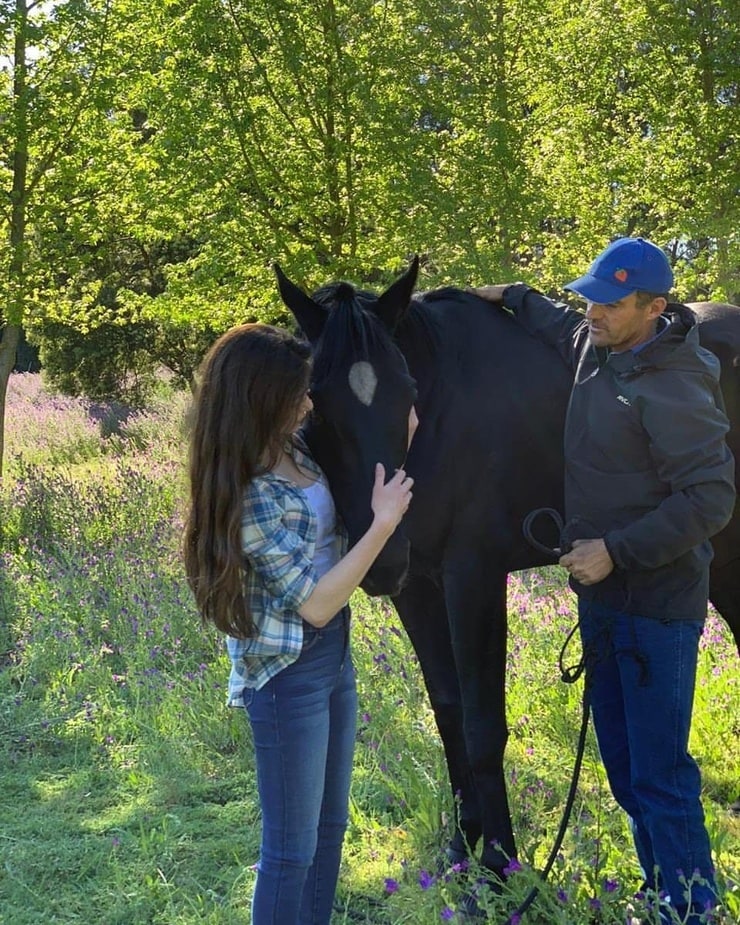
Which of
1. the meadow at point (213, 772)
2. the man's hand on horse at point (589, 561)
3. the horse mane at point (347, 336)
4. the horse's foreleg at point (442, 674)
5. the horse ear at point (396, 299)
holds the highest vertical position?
the horse ear at point (396, 299)

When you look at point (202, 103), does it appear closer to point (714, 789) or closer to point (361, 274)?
point (361, 274)

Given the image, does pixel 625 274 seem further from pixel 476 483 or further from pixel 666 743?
pixel 666 743

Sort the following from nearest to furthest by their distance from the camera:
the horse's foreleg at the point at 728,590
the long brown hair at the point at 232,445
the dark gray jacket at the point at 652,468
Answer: the long brown hair at the point at 232,445 < the dark gray jacket at the point at 652,468 < the horse's foreleg at the point at 728,590

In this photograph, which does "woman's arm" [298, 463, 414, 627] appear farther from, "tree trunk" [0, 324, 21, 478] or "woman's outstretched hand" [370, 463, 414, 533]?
"tree trunk" [0, 324, 21, 478]

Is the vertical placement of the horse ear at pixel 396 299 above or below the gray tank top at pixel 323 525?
above

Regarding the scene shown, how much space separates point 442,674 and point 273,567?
1.41 meters

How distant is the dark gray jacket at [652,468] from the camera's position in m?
2.20

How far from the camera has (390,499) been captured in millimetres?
2148

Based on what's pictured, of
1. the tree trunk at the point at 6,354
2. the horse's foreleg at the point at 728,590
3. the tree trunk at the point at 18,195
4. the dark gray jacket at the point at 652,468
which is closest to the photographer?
the dark gray jacket at the point at 652,468

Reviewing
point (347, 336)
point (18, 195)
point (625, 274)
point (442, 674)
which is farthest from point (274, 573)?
point (18, 195)

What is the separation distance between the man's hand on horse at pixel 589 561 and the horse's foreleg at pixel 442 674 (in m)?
0.96

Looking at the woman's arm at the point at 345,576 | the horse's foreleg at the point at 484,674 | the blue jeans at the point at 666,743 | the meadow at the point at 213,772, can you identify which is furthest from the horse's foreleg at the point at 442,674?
the woman's arm at the point at 345,576

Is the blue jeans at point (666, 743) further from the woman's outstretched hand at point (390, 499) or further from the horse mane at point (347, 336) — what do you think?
the horse mane at point (347, 336)

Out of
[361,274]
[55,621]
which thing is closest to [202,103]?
[361,274]
